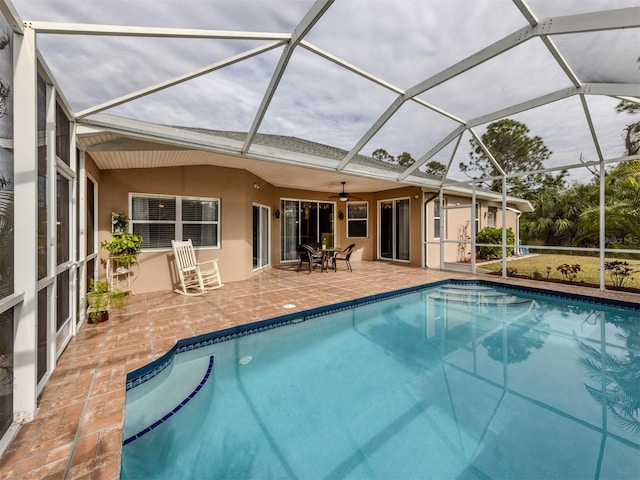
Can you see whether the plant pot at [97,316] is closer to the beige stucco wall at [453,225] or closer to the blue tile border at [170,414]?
the blue tile border at [170,414]

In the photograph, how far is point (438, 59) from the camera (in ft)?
15.1

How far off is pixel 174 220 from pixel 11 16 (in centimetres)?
476

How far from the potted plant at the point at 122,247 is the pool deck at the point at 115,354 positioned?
2.95ft

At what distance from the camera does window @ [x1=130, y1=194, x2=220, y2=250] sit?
620 cm

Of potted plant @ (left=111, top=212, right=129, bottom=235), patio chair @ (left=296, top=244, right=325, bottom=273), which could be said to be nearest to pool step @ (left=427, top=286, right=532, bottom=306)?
patio chair @ (left=296, top=244, right=325, bottom=273)

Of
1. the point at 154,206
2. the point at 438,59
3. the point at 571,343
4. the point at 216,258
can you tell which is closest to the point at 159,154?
the point at 154,206

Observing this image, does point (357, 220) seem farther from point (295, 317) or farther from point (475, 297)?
point (295, 317)

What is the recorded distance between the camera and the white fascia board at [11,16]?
6.61ft

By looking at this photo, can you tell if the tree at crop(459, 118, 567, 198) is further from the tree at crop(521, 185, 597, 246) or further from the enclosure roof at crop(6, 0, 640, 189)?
the tree at crop(521, 185, 597, 246)

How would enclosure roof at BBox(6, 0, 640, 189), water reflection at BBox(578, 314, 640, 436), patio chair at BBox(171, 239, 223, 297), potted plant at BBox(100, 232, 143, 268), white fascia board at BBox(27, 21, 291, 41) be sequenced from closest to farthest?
white fascia board at BBox(27, 21, 291, 41), water reflection at BBox(578, 314, 640, 436), enclosure roof at BBox(6, 0, 640, 189), potted plant at BBox(100, 232, 143, 268), patio chair at BBox(171, 239, 223, 297)

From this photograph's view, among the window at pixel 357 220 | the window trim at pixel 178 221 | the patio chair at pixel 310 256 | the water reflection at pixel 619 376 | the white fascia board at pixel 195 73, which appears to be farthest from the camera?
the window at pixel 357 220

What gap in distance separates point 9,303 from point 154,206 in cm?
477

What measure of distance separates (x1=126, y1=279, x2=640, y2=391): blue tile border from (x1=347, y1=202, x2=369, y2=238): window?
192 inches

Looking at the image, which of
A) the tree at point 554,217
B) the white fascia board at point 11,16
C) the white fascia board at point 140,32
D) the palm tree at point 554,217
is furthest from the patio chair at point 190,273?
the palm tree at point 554,217
